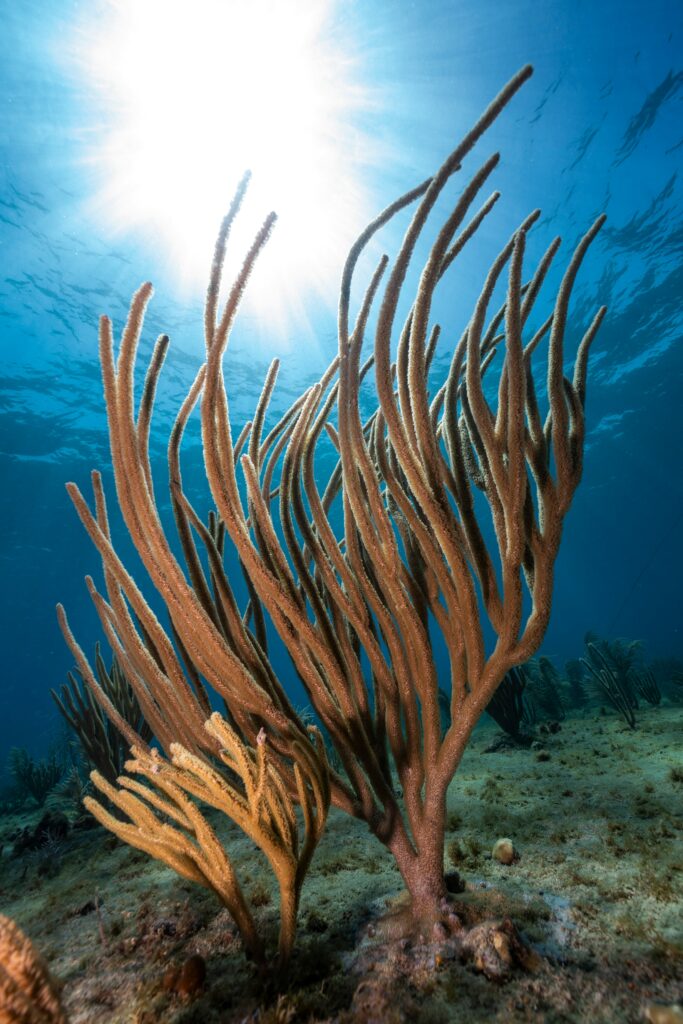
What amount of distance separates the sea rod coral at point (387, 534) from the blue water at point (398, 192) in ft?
45.2

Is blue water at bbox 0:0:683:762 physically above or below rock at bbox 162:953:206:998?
above

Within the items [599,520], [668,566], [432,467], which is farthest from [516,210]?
[668,566]

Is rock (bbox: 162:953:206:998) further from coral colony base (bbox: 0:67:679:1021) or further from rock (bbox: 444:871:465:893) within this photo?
rock (bbox: 444:871:465:893)

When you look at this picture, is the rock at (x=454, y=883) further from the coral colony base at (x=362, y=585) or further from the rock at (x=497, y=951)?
the rock at (x=497, y=951)

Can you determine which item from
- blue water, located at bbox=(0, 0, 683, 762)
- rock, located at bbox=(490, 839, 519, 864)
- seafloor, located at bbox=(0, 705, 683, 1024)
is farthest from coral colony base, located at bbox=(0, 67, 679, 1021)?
blue water, located at bbox=(0, 0, 683, 762)

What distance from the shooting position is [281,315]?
17.2 meters

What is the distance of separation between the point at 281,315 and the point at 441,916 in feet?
60.1

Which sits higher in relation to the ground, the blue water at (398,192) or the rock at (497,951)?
the blue water at (398,192)

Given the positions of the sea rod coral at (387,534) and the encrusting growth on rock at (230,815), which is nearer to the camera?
the encrusting growth on rock at (230,815)

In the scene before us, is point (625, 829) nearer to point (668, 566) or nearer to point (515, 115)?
point (515, 115)

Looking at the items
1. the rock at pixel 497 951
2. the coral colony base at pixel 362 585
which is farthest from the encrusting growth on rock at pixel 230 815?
the rock at pixel 497 951

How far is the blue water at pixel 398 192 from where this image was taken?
37.6 ft

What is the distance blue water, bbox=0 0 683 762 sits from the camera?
37.6 ft

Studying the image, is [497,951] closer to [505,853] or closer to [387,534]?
[505,853]
